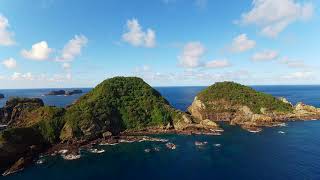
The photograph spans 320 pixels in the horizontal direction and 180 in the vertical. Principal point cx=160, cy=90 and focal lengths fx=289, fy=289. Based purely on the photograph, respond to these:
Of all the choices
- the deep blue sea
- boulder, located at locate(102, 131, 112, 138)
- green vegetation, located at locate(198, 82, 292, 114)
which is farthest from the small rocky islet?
the deep blue sea

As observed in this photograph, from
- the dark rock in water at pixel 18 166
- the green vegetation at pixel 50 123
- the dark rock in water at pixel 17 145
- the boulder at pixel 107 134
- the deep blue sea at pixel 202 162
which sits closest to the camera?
the deep blue sea at pixel 202 162

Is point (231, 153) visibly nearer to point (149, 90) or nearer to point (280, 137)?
point (280, 137)

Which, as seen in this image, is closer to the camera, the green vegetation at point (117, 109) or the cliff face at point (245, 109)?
the green vegetation at point (117, 109)

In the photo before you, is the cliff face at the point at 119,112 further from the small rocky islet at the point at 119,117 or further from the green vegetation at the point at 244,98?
the green vegetation at the point at 244,98

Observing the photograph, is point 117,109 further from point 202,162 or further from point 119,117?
point 202,162

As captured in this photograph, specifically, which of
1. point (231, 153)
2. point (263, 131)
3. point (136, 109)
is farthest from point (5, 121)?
point (263, 131)

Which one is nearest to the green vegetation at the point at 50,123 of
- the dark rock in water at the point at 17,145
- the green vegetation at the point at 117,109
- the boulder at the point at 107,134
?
the dark rock in water at the point at 17,145
